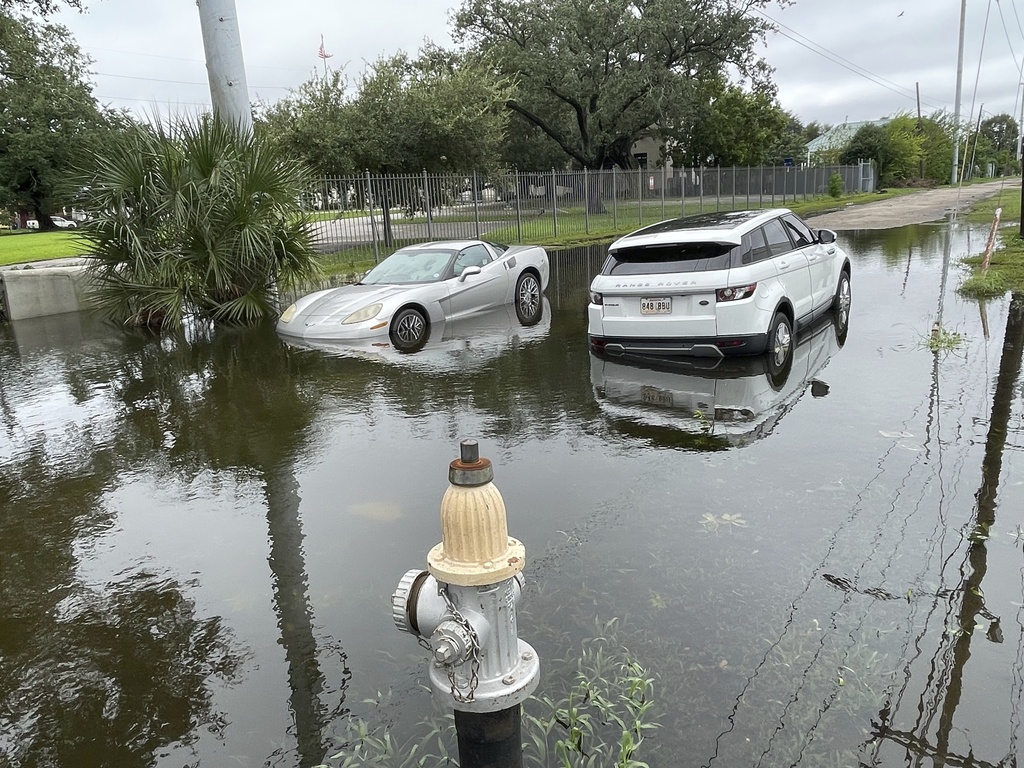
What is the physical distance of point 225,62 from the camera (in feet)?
39.4

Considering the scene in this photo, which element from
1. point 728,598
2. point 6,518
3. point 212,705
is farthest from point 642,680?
point 6,518

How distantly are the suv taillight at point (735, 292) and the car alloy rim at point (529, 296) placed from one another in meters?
4.80

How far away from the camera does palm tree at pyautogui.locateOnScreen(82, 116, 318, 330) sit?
11367 mm

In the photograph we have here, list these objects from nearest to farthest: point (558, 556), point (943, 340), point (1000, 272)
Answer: point (558, 556) < point (943, 340) < point (1000, 272)

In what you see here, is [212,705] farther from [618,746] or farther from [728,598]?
[728,598]

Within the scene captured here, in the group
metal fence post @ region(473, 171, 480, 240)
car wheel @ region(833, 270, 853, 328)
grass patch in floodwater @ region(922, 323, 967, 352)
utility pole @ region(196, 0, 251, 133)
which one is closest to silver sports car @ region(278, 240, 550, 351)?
utility pole @ region(196, 0, 251, 133)

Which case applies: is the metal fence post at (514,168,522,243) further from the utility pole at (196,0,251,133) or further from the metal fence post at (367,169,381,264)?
the utility pole at (196,0,251,133)

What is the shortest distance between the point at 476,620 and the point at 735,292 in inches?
233

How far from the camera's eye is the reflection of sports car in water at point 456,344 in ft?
28.8

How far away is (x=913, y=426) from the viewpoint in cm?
582

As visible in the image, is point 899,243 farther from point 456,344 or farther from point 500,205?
point 456,344

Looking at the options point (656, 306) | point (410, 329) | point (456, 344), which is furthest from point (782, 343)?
point (410, 329)

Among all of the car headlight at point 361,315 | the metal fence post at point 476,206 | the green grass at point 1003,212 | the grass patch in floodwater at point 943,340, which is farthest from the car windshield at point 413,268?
the green grass at point 1003,212

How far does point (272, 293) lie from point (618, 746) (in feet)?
35.8
